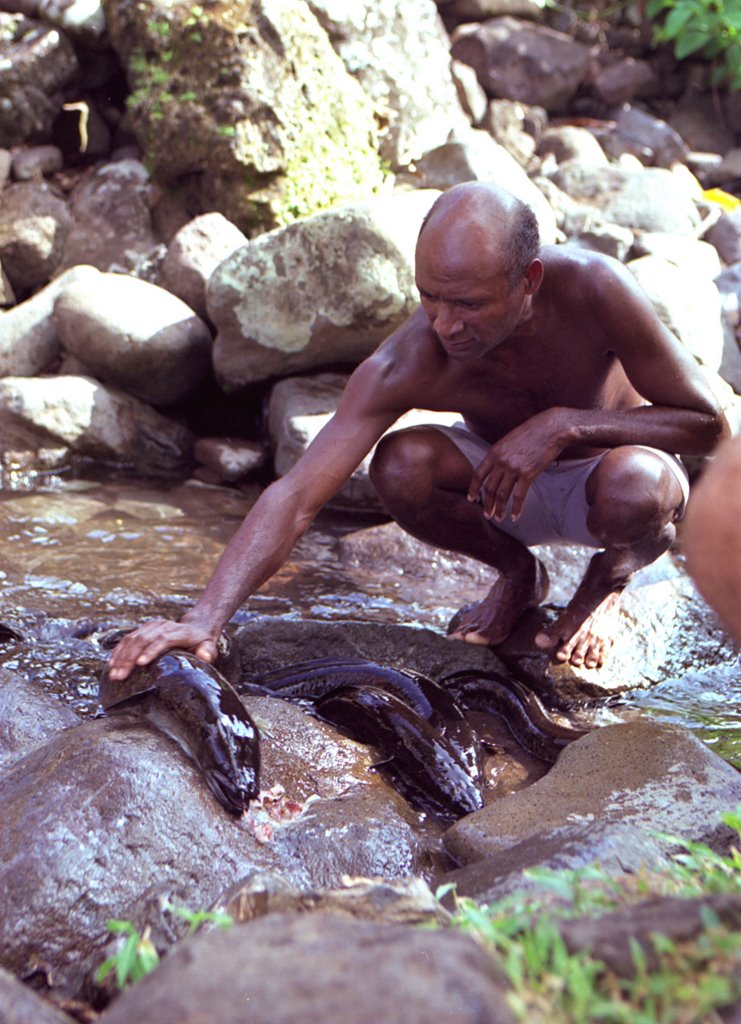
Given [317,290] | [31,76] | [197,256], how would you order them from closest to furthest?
[317,290]
[197,256]
[31,76]

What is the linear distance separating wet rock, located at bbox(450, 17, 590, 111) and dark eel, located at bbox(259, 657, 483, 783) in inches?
403

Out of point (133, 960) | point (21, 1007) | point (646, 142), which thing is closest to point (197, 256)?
point (646, 142)

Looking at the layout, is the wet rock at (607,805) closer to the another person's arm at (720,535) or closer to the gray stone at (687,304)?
the another person's arm at (720,535)

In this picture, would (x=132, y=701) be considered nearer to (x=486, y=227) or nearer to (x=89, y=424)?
(x=486, y=227)

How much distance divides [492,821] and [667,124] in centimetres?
1256

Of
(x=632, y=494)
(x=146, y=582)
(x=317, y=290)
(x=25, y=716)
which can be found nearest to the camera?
(x=25, y=716)

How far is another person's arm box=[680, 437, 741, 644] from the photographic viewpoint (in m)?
2.12

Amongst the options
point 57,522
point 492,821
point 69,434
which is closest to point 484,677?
point 492,821

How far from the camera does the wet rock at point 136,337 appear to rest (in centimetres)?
834

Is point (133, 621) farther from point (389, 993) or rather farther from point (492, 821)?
point (389, 993)

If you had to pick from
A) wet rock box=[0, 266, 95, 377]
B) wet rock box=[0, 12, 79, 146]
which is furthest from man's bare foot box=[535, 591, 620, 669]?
wet rock box=[0, 12, 79, 146]

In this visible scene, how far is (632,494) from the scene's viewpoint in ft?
14.6

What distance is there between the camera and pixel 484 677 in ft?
15.8

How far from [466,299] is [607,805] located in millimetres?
1863
